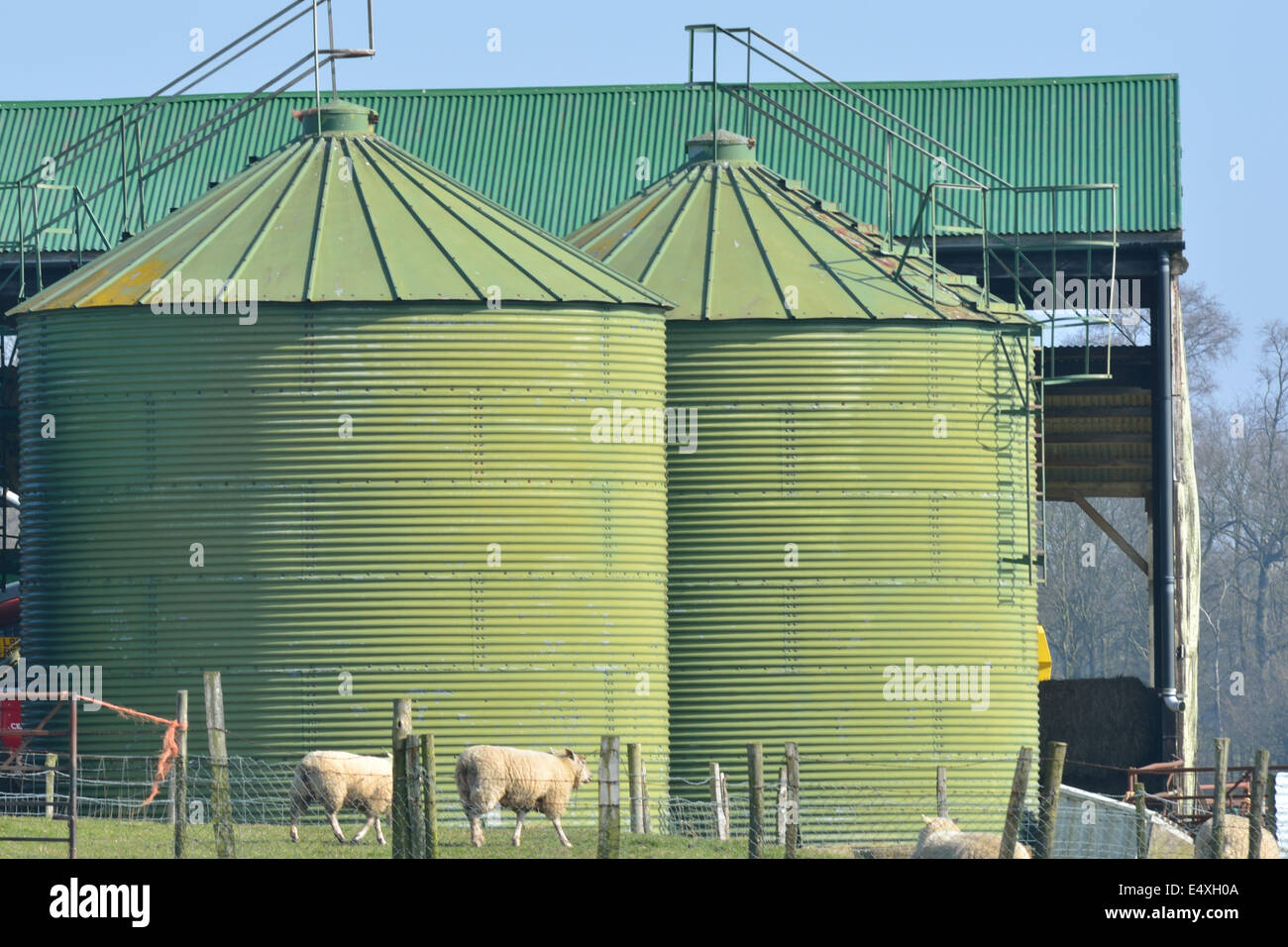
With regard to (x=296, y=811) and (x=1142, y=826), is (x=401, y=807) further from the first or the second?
(x=1142, y=826)

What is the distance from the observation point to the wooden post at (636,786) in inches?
1113

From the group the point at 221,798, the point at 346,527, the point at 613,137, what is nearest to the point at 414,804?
the point at 221,798

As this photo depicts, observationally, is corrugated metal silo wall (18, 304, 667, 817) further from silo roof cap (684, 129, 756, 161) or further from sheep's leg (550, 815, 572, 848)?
silo roof cap (684, 129, 756, 161)

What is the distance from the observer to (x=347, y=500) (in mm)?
29969

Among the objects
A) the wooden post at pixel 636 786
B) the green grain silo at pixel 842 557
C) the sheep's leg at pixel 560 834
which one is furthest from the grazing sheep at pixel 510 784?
the green grain silo at pixel 842 557

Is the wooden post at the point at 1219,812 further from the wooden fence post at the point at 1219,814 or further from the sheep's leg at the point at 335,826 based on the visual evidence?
the sheep's leg at the point at 335,826

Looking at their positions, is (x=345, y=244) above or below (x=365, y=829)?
above

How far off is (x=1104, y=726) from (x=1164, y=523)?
4153 mm

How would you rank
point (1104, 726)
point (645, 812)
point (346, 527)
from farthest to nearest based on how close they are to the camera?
point (1104, 726), point (346, 527), point (645, 812)

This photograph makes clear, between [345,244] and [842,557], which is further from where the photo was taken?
[842,557]

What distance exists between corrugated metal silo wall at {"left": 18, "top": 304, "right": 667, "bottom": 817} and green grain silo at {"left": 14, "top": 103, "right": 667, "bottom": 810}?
0.03 m

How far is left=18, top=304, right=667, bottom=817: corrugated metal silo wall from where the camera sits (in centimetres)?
2994

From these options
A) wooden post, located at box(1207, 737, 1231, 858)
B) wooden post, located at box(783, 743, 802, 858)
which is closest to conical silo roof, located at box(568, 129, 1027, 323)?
wooden post, located at box(783, 743, 802, 858)
